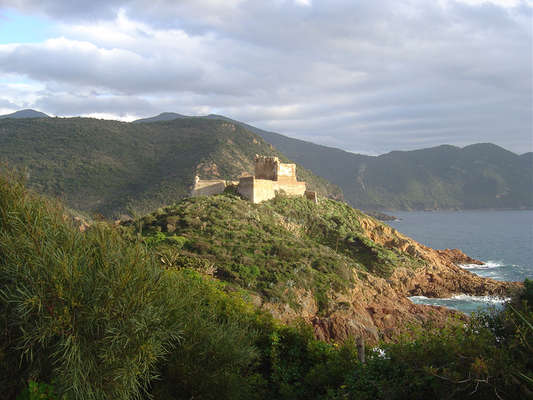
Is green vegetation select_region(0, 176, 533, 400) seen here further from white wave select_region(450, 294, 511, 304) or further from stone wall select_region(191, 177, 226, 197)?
stone wall select_region(191, 177, 226, 197)

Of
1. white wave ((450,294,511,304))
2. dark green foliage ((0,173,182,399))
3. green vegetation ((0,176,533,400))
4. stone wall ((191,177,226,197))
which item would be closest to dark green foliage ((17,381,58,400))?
green vegetation ((0,176,533,400))

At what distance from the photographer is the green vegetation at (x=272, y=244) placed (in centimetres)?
2450

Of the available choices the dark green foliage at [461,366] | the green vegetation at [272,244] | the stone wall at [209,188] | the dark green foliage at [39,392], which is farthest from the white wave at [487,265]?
the dark green foliage at [39,392]

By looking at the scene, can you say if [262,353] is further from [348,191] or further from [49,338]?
[348,191]

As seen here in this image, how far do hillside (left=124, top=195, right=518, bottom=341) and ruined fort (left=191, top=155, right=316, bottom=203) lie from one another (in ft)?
4.18

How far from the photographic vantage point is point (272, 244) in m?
29.3

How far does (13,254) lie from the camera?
23.7 ft

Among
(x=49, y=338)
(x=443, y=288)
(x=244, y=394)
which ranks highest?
(x=49, y=338)

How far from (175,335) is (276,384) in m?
3.46

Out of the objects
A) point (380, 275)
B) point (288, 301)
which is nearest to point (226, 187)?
point (380, 275)

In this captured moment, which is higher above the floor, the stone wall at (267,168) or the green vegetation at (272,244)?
the stone wall at (267,168)

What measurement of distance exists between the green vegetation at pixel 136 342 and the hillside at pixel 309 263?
6.50m

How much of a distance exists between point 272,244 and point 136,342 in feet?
72.2

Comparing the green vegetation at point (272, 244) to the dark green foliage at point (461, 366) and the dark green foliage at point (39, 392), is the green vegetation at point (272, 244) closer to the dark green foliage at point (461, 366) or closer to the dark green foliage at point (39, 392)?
the dark green foliage at point (39, 392)
